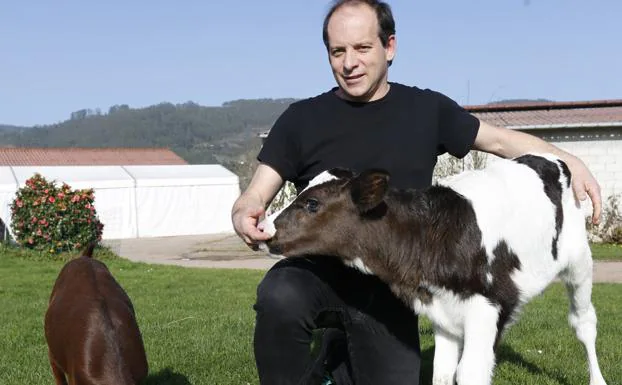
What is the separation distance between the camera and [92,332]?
497 centimetres

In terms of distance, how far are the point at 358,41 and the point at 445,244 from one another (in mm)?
1482

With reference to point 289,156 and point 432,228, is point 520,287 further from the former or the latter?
point 289,156

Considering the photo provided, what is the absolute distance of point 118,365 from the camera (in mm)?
4699

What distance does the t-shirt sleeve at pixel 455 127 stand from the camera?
5672 millimetres

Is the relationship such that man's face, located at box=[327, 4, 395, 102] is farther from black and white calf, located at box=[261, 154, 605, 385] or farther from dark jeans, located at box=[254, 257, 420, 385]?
dark jeans, located at box=[254, 257, 420, 385]

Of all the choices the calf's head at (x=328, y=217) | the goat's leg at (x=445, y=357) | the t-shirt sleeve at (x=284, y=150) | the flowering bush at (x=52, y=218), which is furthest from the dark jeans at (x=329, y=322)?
the flowering bush at (x=52, y=218)

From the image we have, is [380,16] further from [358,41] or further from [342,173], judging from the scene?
[342,173]

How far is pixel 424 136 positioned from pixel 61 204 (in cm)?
1671

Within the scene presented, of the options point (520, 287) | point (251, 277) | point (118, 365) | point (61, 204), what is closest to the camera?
point (118, 365)

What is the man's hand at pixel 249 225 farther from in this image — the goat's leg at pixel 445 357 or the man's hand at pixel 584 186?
the man's hand at pixel 584 186

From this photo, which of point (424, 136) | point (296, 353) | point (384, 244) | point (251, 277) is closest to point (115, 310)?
point (296, 353)

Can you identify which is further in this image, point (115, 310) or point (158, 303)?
point (158, 303)

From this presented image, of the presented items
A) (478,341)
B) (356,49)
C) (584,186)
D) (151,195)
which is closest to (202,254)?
(151,195)

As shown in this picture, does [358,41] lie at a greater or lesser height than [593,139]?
greater
